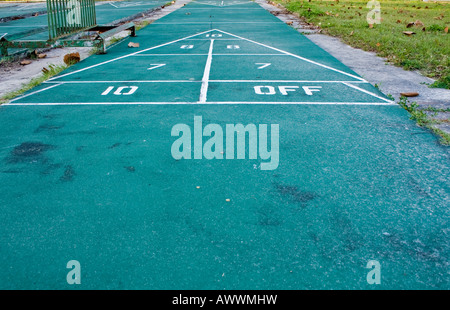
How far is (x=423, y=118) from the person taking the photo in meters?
6.67

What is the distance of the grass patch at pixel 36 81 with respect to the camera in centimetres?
799

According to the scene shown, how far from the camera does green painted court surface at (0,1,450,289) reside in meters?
3.34

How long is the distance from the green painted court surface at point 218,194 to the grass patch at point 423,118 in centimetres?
15

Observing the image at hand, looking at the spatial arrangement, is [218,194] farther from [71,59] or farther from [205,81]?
[71,59]

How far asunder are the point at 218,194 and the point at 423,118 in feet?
14.1

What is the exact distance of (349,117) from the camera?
684cm
